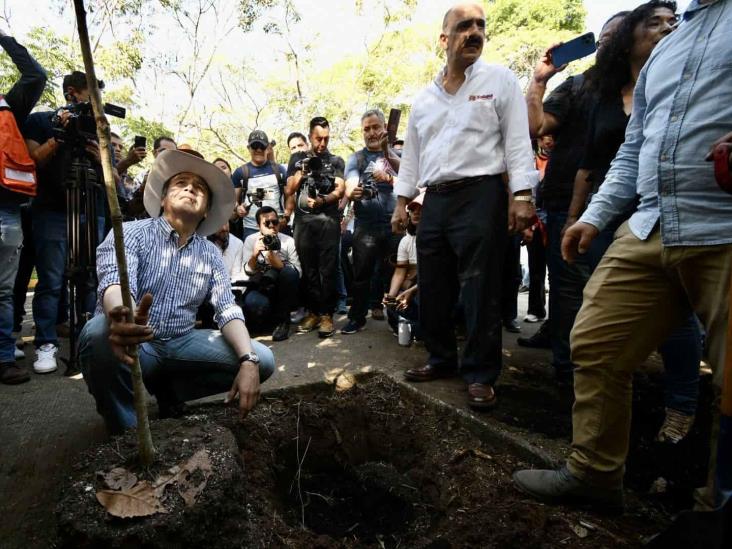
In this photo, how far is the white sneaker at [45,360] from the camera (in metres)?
3.20

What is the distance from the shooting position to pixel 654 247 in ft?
4.90

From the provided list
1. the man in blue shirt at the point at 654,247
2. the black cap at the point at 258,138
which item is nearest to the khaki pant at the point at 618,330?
the man in blue shirt at the point at 654,247

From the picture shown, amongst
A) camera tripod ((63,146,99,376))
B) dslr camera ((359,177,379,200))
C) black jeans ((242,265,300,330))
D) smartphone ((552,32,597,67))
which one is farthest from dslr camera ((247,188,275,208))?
smartphone ((552,32,597,67))

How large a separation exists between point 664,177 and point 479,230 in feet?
3.85

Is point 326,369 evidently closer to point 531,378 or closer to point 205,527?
point 531,378

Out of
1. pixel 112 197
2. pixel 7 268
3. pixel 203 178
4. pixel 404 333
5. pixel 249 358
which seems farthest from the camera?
pixel 404 333

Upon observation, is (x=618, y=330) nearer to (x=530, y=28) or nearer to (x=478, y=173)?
(x=478, y=173)

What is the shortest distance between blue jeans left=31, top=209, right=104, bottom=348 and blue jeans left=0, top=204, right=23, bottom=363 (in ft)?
0.67

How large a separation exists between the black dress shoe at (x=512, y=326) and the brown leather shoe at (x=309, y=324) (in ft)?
6.52

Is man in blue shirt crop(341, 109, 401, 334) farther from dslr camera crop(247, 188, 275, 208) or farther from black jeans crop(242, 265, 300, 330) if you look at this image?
dslr camera crop(247, 188, 275, 208)

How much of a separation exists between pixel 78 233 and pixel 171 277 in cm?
142

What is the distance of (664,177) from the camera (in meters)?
1.46

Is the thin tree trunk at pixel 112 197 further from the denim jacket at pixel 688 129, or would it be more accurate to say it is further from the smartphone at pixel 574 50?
the smartphone at pixel 574 50

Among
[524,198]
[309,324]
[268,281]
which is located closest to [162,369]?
[524,198]
